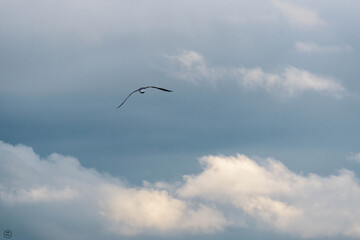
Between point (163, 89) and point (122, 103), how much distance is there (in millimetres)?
14329

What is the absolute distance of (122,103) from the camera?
144m

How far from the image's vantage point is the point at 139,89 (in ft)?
501

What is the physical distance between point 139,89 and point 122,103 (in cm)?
1148

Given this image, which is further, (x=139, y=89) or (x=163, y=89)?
(x=139, y=89)

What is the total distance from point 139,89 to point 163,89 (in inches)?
581

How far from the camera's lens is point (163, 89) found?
462ft
